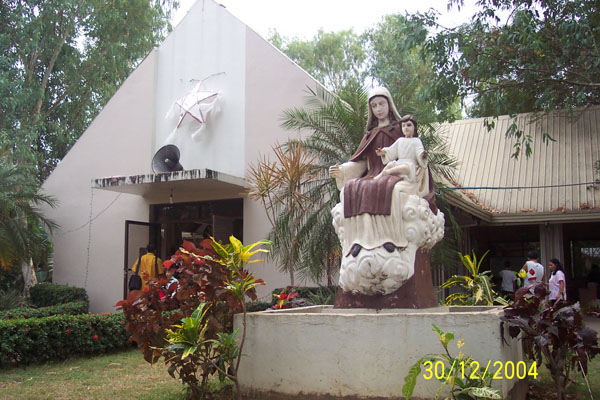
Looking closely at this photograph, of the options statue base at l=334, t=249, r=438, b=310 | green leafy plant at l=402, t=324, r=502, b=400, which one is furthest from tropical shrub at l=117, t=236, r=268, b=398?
green leafy plant at l=402, t=324, r=502, b=400

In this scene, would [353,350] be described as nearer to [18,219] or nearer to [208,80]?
[208,80]

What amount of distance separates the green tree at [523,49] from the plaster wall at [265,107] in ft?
9.55

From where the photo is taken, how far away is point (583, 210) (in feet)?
39.9

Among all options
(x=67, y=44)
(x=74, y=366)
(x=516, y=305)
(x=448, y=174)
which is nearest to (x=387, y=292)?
(x=516, y=305)

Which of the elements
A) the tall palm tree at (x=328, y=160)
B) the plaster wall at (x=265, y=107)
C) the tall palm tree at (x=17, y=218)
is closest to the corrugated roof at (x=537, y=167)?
the tall palm tree at (x=328, y=160)

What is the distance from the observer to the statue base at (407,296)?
536 cm

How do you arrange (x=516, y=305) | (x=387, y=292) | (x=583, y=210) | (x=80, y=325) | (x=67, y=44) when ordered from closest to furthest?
(x=516, y=305) < (x=387, y=292) < (x=80, y=325) < (x=583, y=210) < (x=67, y=44)

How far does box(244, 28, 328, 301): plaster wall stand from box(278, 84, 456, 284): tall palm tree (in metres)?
1.71

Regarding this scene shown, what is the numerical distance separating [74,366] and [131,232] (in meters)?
6.14

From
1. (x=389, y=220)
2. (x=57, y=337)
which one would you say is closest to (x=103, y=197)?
(x=57, y=337)

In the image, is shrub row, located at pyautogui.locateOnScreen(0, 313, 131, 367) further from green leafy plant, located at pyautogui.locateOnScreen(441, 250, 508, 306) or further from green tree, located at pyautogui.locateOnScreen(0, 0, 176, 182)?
green tree, located at pyautogui.locateOnScreen(0, 0, 176, 182)

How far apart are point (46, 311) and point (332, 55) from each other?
20.6m

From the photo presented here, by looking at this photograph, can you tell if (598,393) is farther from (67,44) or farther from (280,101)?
(67,44)

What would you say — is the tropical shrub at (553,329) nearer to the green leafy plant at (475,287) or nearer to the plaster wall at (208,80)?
the green leafy plant at (475,287)
